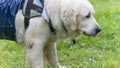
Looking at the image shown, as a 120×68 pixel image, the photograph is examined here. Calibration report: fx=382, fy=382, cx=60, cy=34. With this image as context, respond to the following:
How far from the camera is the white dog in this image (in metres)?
4.79

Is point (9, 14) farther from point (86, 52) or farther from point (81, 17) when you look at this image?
point (86, 52)

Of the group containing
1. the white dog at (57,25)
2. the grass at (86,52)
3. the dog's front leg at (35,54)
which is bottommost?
the grass at (86,52)

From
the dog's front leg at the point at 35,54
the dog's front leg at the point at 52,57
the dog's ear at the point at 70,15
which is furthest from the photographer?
the dog's front leg at the point at 52,57

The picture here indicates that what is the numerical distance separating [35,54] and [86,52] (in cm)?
134

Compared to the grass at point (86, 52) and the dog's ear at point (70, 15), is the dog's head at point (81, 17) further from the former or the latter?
the grass at point (86, 52)

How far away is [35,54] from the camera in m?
5.02

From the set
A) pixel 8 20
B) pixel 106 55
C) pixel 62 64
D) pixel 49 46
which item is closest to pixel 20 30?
pixel 8 20

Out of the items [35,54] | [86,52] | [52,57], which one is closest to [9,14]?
[35,54]

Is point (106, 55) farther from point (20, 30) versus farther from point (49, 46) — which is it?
point (20, 30)

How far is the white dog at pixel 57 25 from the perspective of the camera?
479 centimetres

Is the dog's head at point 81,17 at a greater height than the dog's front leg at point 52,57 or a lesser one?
greater

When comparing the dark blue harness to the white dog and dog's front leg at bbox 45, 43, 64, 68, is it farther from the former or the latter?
dog's front leg at bbox 45, 43, 64, 68

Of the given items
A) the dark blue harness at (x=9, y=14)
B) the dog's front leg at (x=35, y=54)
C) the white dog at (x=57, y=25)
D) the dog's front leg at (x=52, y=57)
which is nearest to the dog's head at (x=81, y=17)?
the white dog at (x=57, y=25)

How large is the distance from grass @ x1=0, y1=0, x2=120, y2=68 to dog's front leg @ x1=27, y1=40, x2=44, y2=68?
0.62 meters
